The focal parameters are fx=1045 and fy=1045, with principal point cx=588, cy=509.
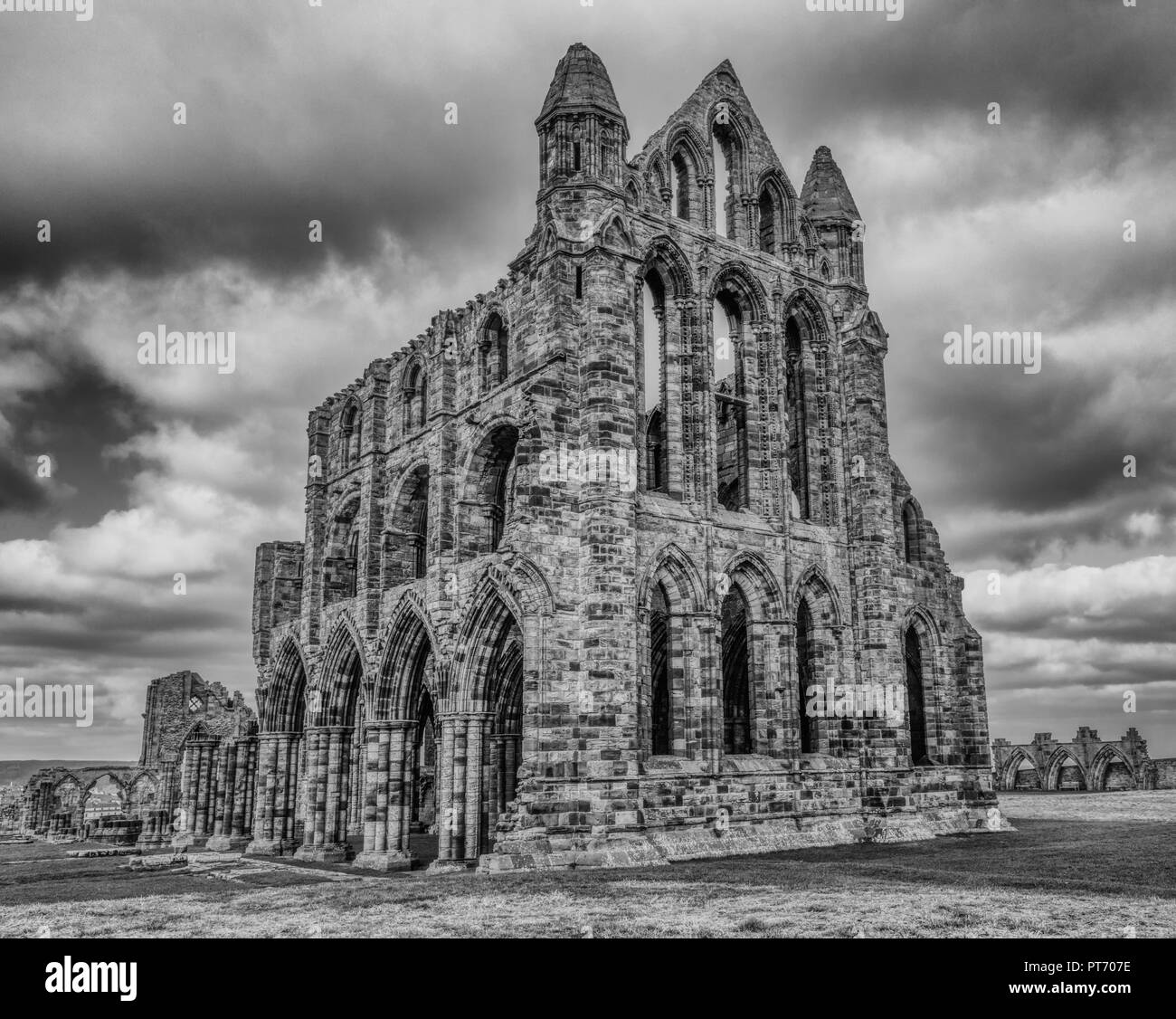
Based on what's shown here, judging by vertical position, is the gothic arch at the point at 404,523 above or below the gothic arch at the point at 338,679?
above

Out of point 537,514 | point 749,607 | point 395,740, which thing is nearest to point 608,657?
point 537,514

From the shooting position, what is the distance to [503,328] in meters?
24.1

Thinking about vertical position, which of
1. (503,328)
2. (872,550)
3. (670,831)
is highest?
(503,328)

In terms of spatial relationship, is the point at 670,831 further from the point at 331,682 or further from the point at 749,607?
the point at 331,682

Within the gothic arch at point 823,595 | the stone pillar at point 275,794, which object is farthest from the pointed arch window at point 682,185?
the stone pillar at point 275,794

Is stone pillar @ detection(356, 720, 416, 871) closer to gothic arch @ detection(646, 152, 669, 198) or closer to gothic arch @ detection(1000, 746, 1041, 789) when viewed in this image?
gothic arch @ detection(646, 152, 669, 198)

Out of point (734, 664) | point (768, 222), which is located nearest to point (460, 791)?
point (734, 664)

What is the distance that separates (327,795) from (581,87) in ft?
58.5

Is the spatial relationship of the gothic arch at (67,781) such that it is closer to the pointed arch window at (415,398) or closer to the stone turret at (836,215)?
the pointed arch window at (415,398)

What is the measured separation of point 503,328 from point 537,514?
20.0 feet

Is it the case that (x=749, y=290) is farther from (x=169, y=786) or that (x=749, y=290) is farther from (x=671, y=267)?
(x=169, y=786)

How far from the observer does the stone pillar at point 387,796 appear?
22.7 meters

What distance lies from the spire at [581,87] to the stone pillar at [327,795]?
52.4 feet
